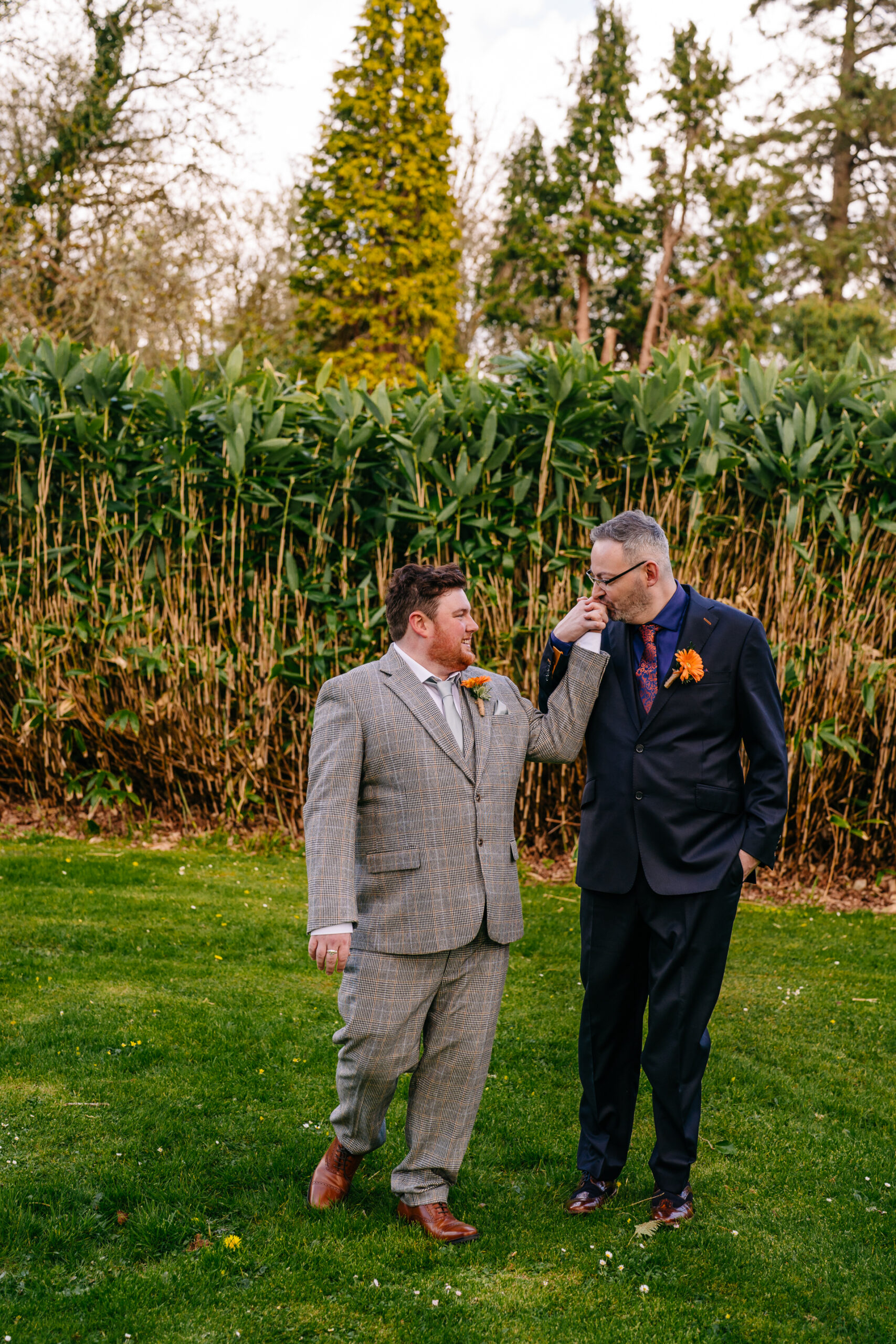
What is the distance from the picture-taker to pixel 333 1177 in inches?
112

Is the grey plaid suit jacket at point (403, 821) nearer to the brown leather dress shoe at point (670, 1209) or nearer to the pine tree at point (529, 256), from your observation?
the brown leather dress shoe at point (670, 1209)

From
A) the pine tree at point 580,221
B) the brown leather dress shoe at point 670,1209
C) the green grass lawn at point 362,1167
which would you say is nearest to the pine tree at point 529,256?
the pine tree at point 580,221

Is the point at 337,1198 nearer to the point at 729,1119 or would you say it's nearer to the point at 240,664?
the point at 729,1119

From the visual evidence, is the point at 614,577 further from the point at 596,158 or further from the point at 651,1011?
the point at 596,158

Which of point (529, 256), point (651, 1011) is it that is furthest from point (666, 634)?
point (529, 256)

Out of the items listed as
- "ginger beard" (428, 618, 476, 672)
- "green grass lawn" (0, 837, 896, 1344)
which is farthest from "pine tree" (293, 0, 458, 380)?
"ginger beard" (428, 618, 476, 672)

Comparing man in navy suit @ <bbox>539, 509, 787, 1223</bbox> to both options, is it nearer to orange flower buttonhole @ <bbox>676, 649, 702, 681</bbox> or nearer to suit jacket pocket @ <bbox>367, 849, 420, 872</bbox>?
orange flower buttonhole @ <bbox>676, 649, 702, 681</bbox>

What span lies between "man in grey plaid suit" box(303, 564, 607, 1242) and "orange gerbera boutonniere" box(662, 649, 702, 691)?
0.22 meters

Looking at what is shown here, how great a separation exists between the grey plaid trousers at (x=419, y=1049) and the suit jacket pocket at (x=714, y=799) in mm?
643

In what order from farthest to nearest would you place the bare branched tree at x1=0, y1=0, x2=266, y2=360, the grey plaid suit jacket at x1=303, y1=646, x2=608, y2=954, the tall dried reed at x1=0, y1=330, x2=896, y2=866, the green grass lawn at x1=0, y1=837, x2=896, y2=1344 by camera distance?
the bare branched tree at x1=0, y1=0, x2=266, y2=360 → the tall dried reed at x1=0, y1=330, x2=896, y2=866 → the grey plaid suit jacket at x1=303, y1=646, x2=608, y2=954 → the green grass lawn at x1=0, y1=837, x2=896, y2=1344

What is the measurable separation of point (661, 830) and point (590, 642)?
1.73ft

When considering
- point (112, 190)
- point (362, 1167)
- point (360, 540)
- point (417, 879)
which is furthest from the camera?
point (112, 190)

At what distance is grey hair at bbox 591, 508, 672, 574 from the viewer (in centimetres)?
284

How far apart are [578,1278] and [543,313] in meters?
18.7
